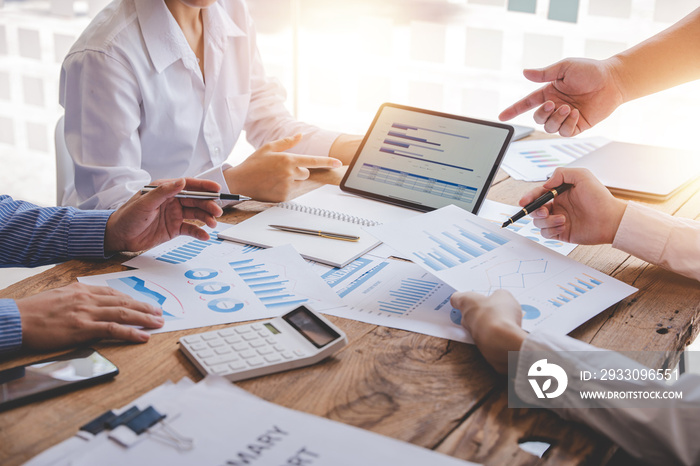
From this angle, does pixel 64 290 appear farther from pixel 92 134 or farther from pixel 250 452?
pixel 92 134

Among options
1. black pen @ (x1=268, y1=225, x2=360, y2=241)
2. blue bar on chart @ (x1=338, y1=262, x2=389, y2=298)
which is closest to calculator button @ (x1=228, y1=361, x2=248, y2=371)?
blue bar on chart @ (x1=338, y1=262, x2=389, y2=298)

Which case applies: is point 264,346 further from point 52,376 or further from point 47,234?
point 47,234

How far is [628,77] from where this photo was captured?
1.46 metres

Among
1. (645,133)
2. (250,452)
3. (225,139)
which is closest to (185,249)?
(250,452)

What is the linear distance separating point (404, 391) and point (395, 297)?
0.25m

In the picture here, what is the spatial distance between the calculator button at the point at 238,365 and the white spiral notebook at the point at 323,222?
0.34 meters

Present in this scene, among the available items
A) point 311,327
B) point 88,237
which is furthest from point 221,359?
point 88,237

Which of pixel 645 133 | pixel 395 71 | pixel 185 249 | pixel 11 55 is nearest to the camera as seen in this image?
pixel 185 249

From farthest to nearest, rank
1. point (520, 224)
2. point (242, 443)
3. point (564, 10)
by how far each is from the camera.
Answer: point (564, 10) < point (520, 224) < point (242, 443)

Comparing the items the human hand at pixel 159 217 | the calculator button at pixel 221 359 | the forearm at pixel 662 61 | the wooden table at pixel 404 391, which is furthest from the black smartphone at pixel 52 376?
the forearm at pixel 662 61

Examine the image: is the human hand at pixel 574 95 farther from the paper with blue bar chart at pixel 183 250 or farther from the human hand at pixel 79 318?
the human hand at pixel 79 318

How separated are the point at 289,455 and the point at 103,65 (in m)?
1.08

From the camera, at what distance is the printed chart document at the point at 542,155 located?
5.24ft

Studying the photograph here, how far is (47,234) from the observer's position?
113 cm
